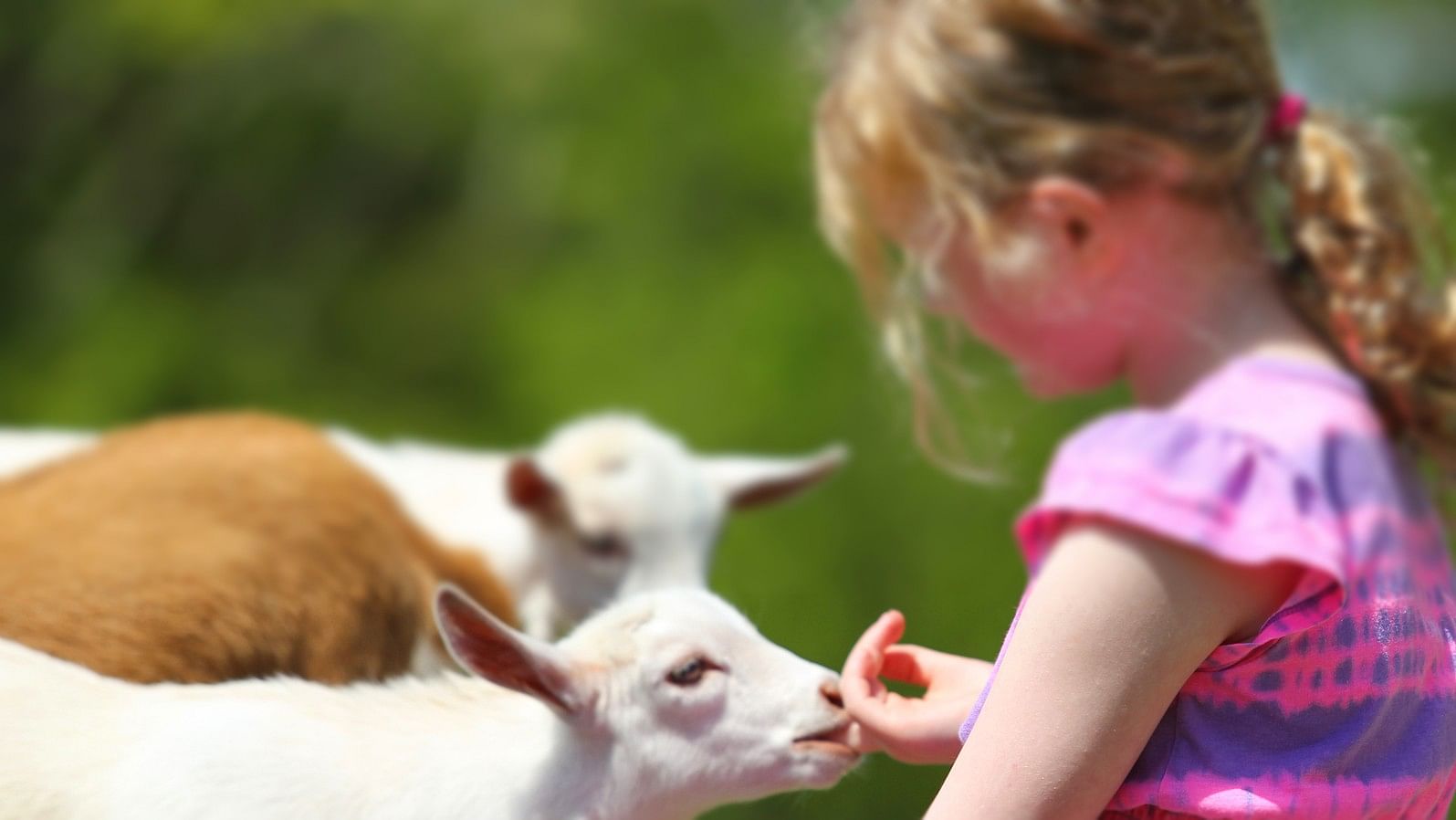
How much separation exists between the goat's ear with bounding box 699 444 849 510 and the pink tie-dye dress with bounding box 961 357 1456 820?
1.96 metres

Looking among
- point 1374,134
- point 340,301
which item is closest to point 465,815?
point 1374,134

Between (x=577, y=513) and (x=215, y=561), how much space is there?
4.24ft

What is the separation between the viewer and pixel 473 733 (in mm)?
Result: 1542

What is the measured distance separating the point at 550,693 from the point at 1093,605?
50cm

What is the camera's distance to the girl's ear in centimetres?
178

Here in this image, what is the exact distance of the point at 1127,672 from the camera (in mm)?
1318

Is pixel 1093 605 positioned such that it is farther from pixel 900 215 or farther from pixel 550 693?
pixel 900 215

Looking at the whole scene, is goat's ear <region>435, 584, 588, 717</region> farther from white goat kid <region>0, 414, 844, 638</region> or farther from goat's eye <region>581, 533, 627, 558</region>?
goat's eye <region>581, 533, 627, 558</region>

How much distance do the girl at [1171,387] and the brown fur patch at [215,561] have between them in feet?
2.56

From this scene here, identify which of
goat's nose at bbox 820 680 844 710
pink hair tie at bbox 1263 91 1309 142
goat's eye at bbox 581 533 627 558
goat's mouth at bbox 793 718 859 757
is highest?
pink hair tie at bbox 1263 91 1309 142

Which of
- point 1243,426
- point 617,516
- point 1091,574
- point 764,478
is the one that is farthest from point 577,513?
point 1091,574

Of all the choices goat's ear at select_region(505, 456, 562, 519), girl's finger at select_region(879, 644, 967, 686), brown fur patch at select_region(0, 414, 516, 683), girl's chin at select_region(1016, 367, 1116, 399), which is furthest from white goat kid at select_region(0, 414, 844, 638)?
girl's finger at select_region(879, 644, 967, 686)

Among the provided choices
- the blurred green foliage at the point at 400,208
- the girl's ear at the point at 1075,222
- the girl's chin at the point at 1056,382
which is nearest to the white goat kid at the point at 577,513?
the girl's chin at the point at 1056,382

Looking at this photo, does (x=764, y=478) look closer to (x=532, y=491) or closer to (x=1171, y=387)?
(x=532, y=491)
